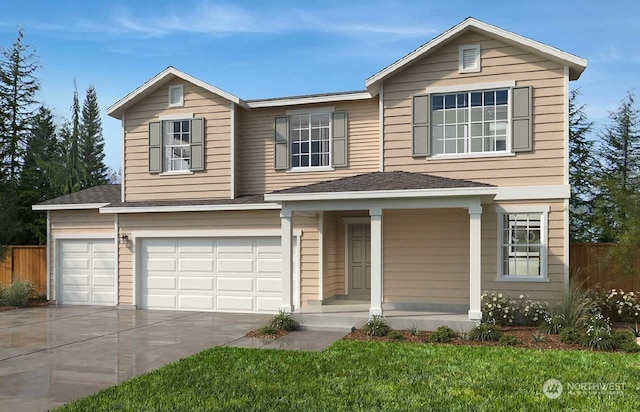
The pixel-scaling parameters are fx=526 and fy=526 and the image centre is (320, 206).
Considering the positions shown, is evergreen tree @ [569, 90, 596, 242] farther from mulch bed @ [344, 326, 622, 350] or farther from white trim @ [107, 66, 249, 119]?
white trim @ [107, 66, 249, 119]

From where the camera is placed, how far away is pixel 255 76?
18.1 metres

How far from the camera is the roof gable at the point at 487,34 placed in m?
11.4

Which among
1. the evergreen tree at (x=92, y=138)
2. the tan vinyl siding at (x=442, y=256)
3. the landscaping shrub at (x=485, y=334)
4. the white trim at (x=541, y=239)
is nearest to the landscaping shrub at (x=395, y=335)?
the landscaping shrub at (x=485, y=334)

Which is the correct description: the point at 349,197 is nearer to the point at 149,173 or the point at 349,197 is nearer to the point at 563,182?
the point at 563,182

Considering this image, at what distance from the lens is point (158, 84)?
14.9 metres

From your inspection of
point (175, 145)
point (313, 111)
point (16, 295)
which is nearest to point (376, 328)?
point (313, 111)

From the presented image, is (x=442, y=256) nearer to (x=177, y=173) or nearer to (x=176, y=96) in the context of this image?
(x=177, y=173)

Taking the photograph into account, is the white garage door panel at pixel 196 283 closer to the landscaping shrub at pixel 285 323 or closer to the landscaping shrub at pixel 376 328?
the landscaping shrub at pixel 285 323

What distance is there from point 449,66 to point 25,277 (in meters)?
14.8

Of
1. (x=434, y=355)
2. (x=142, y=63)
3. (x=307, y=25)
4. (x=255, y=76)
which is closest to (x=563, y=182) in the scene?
(x=434, y=355)

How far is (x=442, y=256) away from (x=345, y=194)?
3.07 meters

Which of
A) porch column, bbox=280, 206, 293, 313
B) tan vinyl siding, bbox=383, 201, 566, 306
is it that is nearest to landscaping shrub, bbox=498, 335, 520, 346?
tan vinyl siding, bbox=383, 201, 566, 306

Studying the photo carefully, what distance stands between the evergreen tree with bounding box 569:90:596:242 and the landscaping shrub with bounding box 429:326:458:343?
1252 cm

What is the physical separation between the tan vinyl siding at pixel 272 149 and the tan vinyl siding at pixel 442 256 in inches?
73.9
